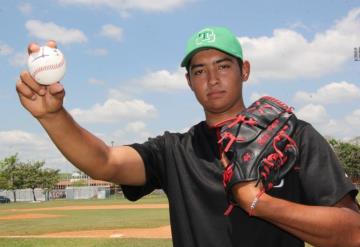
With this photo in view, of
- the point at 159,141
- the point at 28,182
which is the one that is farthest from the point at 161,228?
the point at 28,182

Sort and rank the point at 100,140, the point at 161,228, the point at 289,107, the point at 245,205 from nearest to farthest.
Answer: the point at 245,205, the point at 289,107, the point at 100,140, the point at 161,228

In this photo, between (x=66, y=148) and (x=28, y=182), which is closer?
(x=66, y=148)

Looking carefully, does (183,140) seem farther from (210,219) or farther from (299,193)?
(299,193)

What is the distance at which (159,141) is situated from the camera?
2717 mm

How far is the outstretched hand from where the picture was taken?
88.1 inches

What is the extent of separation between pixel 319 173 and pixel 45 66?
1383 mm

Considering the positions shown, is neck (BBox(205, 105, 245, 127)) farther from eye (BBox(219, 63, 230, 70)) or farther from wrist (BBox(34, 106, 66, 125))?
wrist (BBox(34, 106, 66, 125))

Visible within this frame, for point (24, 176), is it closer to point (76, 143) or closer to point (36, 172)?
point (36, 172)

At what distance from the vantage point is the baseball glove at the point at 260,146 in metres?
2.05

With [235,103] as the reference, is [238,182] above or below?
below

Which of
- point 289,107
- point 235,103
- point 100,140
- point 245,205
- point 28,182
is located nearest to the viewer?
point 245,205

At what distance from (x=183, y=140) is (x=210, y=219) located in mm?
514

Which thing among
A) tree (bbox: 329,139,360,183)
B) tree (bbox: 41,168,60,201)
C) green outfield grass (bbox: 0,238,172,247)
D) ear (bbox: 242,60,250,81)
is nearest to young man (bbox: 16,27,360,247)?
ear (bbox: 242,60,250,81)

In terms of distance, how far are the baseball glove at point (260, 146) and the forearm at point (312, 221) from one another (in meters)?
0.10
